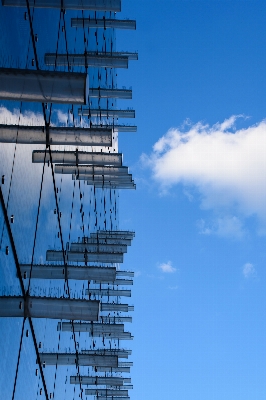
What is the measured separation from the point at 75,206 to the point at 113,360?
547 cm

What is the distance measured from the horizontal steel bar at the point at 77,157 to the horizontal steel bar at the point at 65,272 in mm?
2585

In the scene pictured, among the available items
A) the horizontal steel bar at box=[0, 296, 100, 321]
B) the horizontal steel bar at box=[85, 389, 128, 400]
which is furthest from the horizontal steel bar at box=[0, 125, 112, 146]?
the horizontal steel bar at box=[85, 389, 128, 400]

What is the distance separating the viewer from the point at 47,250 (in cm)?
1845

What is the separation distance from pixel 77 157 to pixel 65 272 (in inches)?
128

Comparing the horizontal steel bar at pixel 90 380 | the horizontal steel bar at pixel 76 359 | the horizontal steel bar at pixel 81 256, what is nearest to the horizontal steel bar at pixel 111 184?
the horizontal steel bar at pixel 81 256

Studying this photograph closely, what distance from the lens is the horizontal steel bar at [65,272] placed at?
15508 millimetres

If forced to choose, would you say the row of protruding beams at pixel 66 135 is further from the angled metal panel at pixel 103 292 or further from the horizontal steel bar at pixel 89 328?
the angled metal panel at pixel 103 292

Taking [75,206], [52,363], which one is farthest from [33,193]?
[75,206]

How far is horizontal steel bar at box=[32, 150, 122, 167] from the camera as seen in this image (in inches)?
619

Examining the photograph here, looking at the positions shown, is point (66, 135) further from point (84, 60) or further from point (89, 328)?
point (89, 328)

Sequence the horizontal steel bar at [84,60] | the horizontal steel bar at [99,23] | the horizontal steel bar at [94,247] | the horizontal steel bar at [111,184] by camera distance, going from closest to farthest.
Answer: the horizontal steel bar at [84,60] → the horizontal steel bar at [99,23] → the horizontal steel bar at [94,247] → the horizontal steel bar at [111,184]

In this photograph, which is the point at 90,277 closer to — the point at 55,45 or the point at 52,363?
the point at 52,363

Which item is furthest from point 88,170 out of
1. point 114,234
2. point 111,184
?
point 114,234

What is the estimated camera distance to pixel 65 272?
18.2 metres
